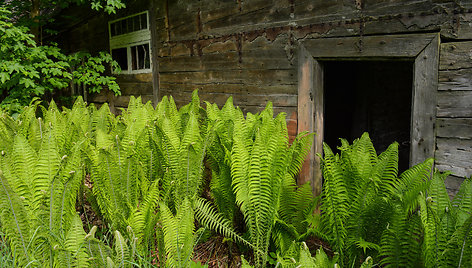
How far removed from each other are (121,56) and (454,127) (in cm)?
579

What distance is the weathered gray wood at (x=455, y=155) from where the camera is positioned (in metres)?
2.89

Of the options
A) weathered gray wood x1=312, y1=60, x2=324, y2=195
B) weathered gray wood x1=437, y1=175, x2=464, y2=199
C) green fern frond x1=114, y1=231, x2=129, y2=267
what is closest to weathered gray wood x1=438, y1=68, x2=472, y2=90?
weathered gray wood x1=437, y1=175, x2=464, y2=199

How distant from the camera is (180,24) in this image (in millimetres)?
5426

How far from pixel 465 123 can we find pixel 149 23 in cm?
481

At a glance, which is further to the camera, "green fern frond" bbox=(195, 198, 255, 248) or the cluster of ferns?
"green fern frond" bbox=(195, 198, 255, 248)

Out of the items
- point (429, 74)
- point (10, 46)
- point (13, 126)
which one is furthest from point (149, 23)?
point (429, 74)

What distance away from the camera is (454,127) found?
2.91 meters

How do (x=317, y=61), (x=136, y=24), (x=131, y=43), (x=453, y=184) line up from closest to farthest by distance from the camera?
1. (x=453, y=184)
2. (x=317, y=61)
3. (x=136, y=24)
4. (x=131, y=43)

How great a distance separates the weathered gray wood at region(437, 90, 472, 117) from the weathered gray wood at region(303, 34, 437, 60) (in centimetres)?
42

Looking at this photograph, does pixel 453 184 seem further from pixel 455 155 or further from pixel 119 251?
pixel 119 251

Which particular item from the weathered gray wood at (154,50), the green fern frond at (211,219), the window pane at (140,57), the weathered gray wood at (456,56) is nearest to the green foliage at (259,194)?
the green fern frond at (211,219)

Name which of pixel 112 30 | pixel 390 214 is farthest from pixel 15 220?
pixel 112 30

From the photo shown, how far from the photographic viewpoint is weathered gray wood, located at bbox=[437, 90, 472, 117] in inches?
111

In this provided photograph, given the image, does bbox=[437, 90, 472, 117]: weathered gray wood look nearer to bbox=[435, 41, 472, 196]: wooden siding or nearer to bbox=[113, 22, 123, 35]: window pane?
bbox=[435, 41, 472, 196]: wooden siding
